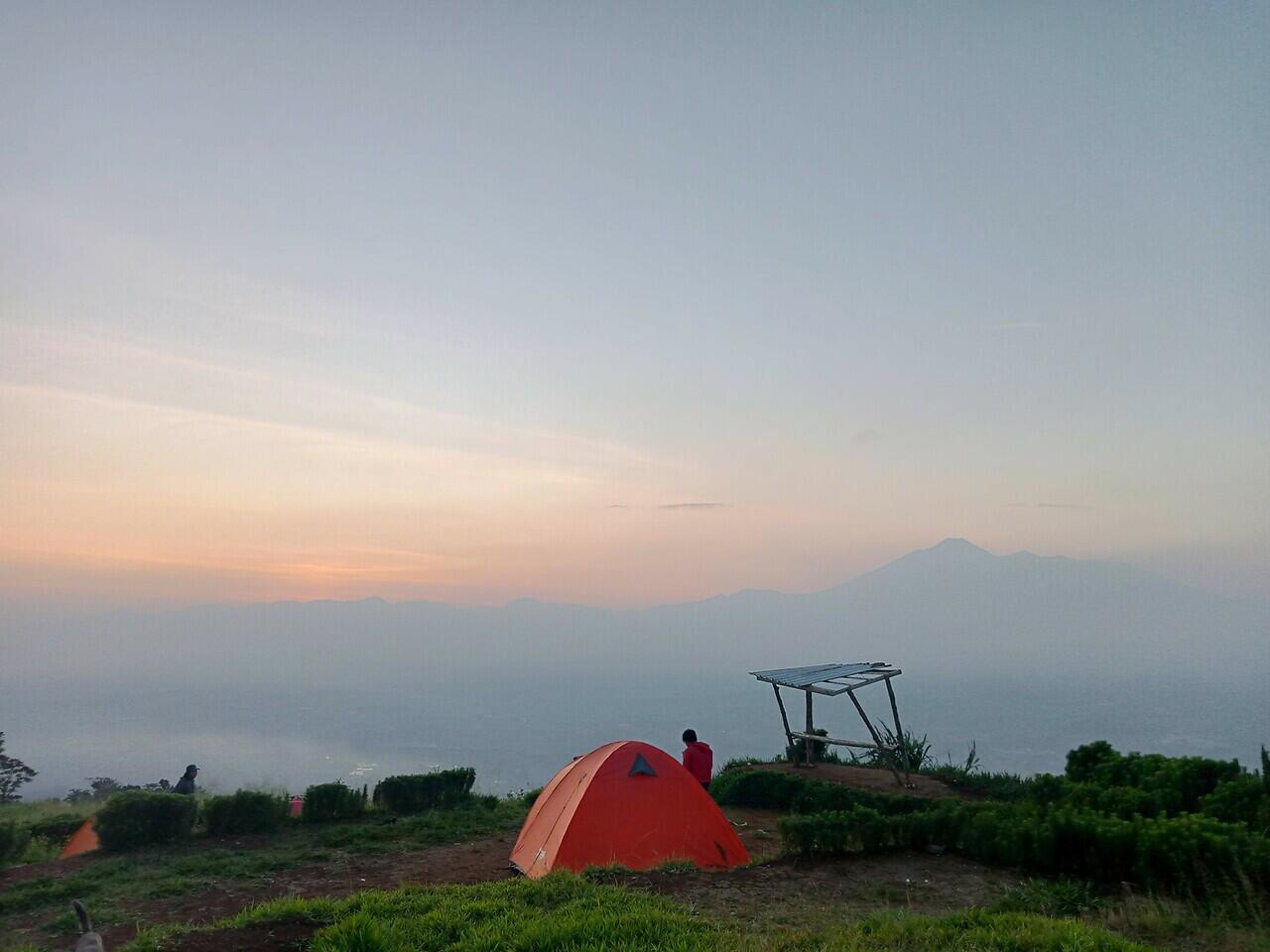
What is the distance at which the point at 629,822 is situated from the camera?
32.4 feet

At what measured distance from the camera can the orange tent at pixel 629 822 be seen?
959cm

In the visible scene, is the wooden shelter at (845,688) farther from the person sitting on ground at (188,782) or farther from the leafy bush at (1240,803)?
the person sitting on ground at (188,782)

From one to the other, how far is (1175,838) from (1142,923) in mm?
1015

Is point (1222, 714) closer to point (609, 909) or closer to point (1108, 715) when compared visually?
point (1108, 715)

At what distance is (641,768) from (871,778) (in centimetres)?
724

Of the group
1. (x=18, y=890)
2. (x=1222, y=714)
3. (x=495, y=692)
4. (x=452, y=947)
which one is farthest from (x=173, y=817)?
(x=495, y=692)

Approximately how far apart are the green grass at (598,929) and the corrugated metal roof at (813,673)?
948cm

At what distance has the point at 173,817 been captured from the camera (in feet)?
38.4

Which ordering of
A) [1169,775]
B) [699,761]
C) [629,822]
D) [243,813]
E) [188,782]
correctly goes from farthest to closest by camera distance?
[188,782]
[699,761]
[243,813]
[629,822]
[1169,775]

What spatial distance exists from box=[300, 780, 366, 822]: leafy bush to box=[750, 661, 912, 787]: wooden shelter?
25.6 feet

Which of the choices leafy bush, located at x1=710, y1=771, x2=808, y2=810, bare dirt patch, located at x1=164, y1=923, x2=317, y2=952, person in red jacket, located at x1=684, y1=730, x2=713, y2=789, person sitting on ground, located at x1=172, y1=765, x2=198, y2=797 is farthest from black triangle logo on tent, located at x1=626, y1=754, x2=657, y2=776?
person sitting on ground, located at x1=172, y1=765, x2=198, y2=797

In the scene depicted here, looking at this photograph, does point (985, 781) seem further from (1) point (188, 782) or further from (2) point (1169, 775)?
(1) point (188, 782)

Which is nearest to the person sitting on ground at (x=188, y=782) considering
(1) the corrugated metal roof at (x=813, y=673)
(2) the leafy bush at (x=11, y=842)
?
(2) the leafy bush at (x=11, y=842)

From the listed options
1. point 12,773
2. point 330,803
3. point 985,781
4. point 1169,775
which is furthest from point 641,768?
point 12,773
